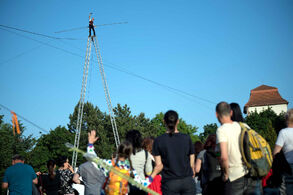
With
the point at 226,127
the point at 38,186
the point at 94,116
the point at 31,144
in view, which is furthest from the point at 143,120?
the point at 226,127

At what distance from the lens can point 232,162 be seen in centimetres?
382

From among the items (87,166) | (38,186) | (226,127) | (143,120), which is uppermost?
(143,120)

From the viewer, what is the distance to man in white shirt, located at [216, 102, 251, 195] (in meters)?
3.75

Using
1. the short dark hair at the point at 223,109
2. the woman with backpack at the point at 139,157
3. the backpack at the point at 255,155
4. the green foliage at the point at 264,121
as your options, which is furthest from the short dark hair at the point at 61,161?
the green foliage at the point at 264,121

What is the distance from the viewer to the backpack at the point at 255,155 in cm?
366

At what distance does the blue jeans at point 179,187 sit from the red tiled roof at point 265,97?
79306mm

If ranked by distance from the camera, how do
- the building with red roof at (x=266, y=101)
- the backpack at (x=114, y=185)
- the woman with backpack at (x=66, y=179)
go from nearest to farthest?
the backpack at (x=114, y=185), the woman with backpack at (x=66, y=179), the building with red roof at (x=266, y=101)

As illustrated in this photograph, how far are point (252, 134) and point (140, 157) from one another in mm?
1767

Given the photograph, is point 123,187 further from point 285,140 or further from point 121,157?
point 285,140

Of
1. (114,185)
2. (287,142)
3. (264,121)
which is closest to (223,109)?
(287,142)

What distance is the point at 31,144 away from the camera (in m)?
51.3

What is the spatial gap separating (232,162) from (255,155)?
28 cm

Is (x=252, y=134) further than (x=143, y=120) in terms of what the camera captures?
No

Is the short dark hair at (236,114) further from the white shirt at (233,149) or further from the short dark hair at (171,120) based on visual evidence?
the short dark hair at (171,120)
